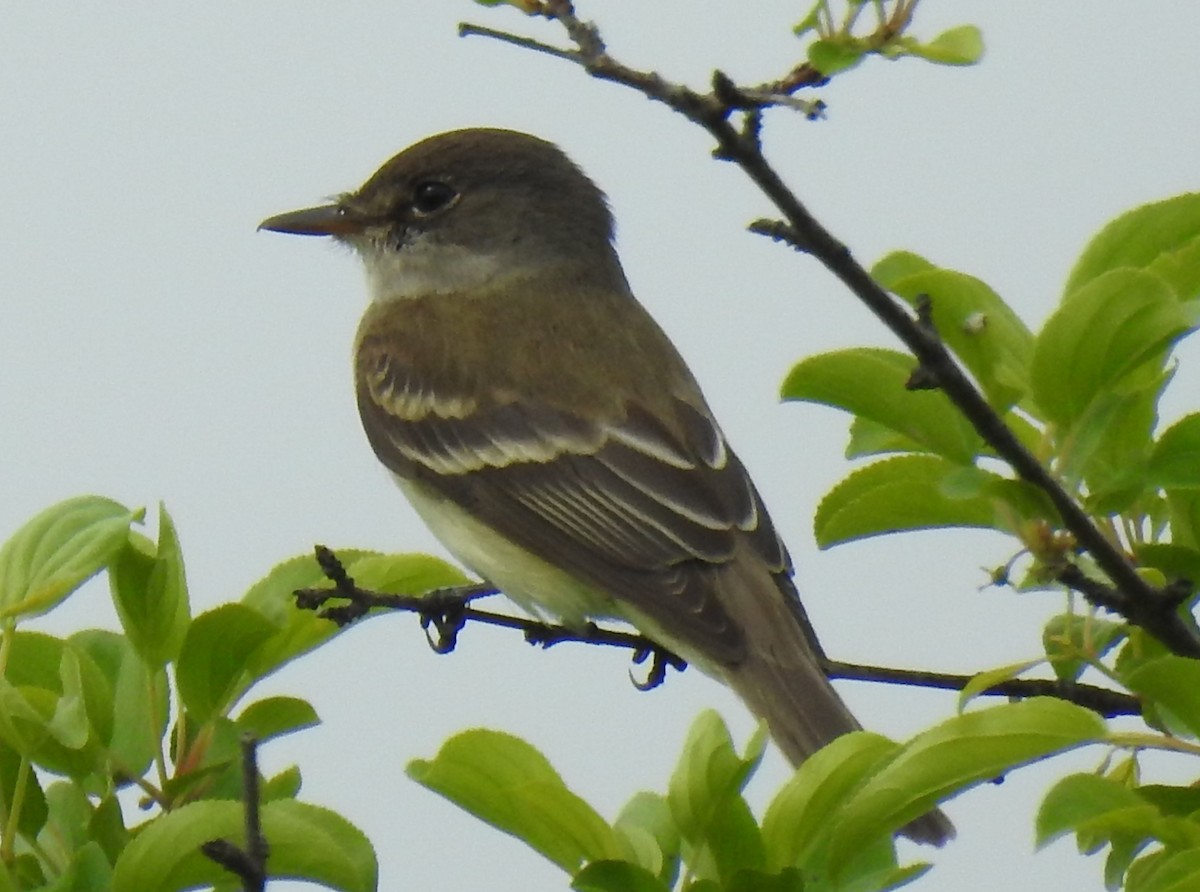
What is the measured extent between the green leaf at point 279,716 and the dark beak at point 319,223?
8.84 ft

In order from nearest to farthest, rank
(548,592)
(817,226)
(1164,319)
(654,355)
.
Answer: (817,226) → (1164,319) → (548,592) → (654,355)

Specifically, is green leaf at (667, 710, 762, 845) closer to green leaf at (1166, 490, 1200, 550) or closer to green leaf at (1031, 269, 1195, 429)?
green leaf at (1031, 269, 1195, 429)

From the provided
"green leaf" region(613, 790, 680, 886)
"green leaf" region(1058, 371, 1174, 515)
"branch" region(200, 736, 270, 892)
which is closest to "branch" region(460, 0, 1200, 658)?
"green leaf" region(1058, 371, 1174, 515)

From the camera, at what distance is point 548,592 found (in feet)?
12.8

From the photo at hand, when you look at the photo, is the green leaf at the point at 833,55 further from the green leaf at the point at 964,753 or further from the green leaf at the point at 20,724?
the green leaf at the point at 20,724

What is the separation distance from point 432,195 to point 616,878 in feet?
11.1

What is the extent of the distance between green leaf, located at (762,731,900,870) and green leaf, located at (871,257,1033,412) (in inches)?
23.6

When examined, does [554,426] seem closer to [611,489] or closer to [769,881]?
[611,489]

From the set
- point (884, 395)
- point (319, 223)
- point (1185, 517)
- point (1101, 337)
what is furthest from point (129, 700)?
point (319, 223)

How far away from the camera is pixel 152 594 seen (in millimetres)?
2330

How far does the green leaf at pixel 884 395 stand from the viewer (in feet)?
7.77

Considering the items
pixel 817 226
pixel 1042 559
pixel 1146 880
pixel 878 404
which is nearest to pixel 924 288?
pixel 878 404

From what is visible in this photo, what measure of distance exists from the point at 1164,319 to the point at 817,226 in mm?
585

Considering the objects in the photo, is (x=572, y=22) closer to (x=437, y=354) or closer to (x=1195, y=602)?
(x=1195, y=602)
